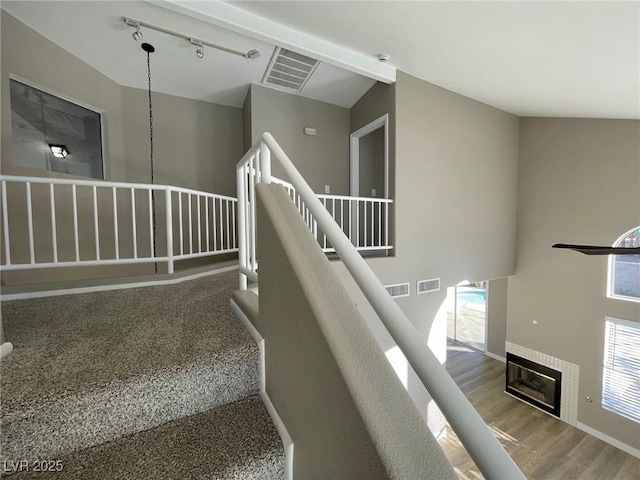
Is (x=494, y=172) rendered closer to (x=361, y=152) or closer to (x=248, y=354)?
(x=361, y=152)

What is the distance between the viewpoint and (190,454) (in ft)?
3.06

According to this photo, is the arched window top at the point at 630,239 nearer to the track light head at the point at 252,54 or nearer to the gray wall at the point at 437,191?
the gray wall at the point at 437,191

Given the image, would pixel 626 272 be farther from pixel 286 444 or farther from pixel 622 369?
pixel 286 444

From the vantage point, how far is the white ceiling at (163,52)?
8.71 ft

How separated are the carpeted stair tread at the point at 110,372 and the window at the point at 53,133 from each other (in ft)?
6.48

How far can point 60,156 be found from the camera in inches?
Result: 121

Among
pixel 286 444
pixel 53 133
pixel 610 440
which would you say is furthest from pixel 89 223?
pixel 610 440

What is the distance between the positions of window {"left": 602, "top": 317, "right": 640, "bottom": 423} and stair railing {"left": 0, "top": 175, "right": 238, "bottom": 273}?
6475mm

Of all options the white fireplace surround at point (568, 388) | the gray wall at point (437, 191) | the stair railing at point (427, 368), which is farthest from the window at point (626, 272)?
the stair railing at point (427, 368)

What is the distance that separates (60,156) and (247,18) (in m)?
2.63

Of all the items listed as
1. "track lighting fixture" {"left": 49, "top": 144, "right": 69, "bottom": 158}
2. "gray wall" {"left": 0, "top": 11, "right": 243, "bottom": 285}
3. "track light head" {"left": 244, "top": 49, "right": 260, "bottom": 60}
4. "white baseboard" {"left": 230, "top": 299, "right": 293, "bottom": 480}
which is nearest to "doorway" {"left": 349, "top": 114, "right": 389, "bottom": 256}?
"track light head" {"left": 244, "top": 49, "right": 260, "bottom": 60}

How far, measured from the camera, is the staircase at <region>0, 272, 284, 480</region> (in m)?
0.90

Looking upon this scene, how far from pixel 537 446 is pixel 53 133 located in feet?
27.5

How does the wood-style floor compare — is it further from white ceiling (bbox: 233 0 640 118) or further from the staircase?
white ceiling (bbox: 233 0 640 118)
